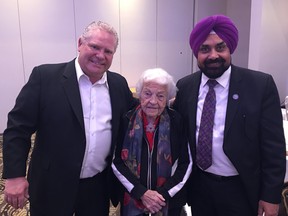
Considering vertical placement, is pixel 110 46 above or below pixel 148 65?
above

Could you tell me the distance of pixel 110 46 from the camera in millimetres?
1601

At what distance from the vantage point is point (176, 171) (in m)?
1.58

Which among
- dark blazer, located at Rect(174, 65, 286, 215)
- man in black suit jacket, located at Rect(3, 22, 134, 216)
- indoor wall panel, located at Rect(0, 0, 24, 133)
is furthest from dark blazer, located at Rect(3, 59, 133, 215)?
indoor wall panel, located at Rect(0, 0, 24, 133)

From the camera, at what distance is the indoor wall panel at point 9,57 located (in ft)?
15.0

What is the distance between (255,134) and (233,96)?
0.76 ft

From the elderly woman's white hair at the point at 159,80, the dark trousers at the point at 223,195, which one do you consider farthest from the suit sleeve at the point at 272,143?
the elderly woman's white hair at the point at 159,80

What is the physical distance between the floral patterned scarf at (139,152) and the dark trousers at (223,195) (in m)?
0.22

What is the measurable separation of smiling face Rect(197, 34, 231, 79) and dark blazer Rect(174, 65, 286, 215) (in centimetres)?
10

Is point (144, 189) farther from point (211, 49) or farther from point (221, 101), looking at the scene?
point (211, 49)

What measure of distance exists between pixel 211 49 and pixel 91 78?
27.2 inches

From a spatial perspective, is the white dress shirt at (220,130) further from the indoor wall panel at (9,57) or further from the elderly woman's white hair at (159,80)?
the indoor wall panel at (9,57)

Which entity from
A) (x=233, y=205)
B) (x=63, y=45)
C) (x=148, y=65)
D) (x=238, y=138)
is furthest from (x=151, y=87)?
(x=148, y=65)

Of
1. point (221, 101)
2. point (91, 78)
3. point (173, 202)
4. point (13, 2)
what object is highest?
point (13, 2)

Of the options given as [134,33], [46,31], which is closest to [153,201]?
[46,31]
